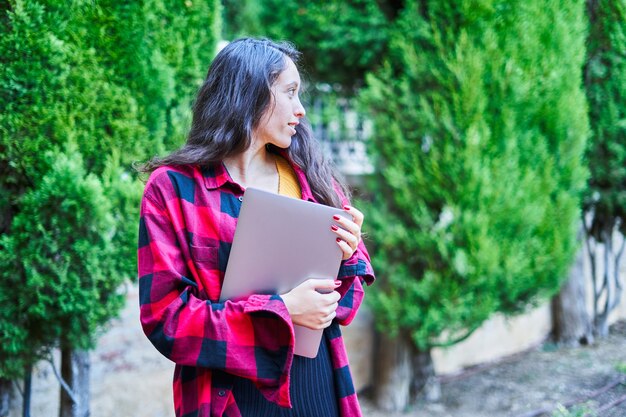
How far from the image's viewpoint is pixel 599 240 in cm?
517

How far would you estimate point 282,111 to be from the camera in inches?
67.5

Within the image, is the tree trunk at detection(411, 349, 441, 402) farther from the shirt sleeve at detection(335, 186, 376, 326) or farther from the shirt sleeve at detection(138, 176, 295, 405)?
the shirt sleeve at detection(138, 176, 295, 405)

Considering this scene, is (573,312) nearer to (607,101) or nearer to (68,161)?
(607,101)

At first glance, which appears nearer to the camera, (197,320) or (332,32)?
(197,320)

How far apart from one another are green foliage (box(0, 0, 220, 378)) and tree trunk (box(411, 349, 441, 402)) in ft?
8.06

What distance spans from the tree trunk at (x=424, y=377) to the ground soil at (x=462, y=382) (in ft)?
0.24

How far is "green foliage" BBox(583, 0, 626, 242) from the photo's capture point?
4.39 m

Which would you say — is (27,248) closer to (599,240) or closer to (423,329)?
(423,329)

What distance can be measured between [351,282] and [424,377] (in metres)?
2.96

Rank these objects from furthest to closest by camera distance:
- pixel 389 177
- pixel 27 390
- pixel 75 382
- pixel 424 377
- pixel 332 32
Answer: pixel 424 377, pixel 332 32, pixel 389 177, pixel 75 382, pixel 27 390

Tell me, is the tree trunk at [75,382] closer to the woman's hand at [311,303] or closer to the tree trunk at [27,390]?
the tree trunk at [27,390]

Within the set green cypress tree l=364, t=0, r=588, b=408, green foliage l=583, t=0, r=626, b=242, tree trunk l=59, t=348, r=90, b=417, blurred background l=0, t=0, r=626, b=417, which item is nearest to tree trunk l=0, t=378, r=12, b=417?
blurred background l=0, t=0, r=626, b=417

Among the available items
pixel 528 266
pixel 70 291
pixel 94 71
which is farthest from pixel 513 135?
pixel 70 291

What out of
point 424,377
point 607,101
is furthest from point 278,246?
point 607,101
